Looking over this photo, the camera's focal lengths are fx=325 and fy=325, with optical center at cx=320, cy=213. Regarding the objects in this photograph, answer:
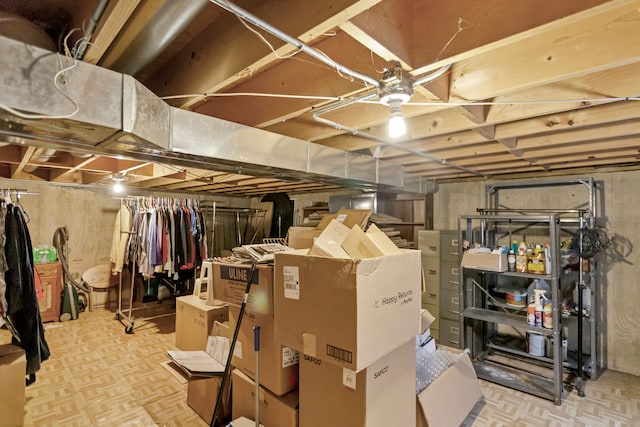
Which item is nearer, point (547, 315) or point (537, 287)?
point (547, 315)

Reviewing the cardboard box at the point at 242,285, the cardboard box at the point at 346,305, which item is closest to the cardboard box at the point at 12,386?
the cardboard box at the point at 242,285

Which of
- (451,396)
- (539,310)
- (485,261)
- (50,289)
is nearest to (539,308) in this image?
(539,310)

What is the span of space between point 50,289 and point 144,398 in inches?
117

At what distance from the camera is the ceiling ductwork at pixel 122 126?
1.01 m

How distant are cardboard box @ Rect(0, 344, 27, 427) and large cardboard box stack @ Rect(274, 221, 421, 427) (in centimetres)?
192

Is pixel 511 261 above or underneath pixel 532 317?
above

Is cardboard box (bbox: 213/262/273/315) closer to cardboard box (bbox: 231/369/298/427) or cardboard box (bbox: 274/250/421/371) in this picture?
cardboard box (bbox: 274/250/421/371)

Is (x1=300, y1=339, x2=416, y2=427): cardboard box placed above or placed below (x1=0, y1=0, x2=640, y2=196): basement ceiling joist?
below

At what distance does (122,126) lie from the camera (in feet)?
3.98

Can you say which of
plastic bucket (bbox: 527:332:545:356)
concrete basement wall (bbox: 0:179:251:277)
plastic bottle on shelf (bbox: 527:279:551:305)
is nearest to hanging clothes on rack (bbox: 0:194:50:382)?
concrete basement wall (bbox: 0:179:251:277)

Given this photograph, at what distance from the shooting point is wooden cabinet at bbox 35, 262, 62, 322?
4410mm

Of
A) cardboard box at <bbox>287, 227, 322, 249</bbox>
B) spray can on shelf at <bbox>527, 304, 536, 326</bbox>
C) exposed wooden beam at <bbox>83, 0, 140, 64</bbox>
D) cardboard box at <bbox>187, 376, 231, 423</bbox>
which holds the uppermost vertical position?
exposed wooden beam at <bbox>83, 0, 140, 64</bbox>

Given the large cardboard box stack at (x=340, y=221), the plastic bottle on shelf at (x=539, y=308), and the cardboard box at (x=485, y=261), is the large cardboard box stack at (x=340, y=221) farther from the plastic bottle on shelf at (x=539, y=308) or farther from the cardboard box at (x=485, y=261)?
the plastic bottle on shelf at (x=539, y=308)

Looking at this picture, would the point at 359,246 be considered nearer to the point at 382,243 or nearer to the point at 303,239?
the point at 382,243
